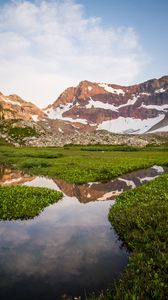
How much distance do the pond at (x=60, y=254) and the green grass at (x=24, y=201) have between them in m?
0.88

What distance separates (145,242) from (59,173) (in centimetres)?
3214

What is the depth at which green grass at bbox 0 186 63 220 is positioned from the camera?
23.9m

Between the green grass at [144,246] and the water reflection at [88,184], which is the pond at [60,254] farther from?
the water reflection at [88,184]

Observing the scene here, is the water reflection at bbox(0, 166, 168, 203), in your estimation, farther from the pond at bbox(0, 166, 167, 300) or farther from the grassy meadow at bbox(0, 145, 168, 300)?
the pond at bbox(0, 166, 167, 300)

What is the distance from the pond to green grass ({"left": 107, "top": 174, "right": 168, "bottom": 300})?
0.80 meters

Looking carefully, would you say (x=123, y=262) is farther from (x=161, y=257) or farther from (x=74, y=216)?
(x=74, y=216)

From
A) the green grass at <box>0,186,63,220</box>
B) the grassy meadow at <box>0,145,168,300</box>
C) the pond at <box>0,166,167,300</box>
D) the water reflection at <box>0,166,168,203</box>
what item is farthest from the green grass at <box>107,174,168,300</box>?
the green grass at <box>0,186,63,220</box>

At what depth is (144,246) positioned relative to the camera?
622 inches

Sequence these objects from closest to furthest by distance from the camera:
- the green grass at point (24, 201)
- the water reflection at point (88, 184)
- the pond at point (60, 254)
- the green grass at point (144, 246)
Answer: the green grass at point (144, 246)
the pond at point (60, 254)
the green grass at point (24, 201)
the water reflection at point (88, 184)

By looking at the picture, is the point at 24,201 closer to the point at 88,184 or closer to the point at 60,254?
the point at 60,254

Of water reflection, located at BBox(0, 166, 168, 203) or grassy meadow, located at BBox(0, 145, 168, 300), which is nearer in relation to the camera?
grassy meadow, located at BBox(0, 145, 168, 300)

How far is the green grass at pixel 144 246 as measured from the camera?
11584 mm

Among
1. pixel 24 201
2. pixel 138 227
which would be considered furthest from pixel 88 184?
pixel 138 227

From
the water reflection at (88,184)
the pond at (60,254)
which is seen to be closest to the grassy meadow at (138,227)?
the pond at (60,254)
